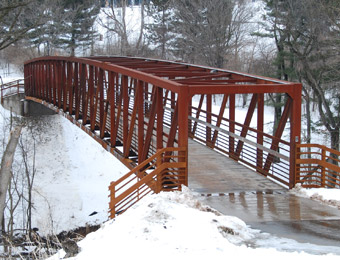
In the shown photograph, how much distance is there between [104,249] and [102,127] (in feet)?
41.1

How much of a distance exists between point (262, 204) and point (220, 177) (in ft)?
8.93

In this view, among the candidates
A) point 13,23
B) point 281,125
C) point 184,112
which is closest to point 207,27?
point 281,125

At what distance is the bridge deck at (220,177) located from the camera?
12.3 metres

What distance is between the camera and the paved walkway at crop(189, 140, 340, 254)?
865cm

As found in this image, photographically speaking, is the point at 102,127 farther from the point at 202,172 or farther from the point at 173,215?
the point at 173,215

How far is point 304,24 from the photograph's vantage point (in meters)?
34.2

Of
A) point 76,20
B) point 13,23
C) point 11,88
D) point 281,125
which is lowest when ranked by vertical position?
point 11,88

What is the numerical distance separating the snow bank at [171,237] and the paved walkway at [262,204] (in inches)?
31.7

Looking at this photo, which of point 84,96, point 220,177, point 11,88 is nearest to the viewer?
point 220,177

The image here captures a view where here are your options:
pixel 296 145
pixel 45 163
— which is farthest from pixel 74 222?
pixel 296 145

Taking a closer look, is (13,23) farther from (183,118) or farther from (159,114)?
(159,114)

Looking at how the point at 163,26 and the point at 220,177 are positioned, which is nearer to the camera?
the point at 220,177

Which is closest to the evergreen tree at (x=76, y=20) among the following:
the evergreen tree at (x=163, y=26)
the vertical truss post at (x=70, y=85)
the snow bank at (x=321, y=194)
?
the evergreen tree at (x=163, y=26)

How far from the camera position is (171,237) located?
25.4ft
